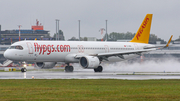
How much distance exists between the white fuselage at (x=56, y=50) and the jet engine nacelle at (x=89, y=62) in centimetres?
195

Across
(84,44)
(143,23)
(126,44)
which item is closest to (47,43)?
(84,44)

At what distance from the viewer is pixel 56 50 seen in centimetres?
5091

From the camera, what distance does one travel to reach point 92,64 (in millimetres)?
49406

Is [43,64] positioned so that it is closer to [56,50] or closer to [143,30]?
[56,50]

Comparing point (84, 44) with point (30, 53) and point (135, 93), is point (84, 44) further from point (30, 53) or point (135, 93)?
point (135, 93)

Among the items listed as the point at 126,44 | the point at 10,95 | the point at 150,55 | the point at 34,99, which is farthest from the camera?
the point at 150,55

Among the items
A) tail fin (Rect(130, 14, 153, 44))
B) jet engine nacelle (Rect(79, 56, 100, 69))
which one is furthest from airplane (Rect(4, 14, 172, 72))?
tail fin (Rect(130, 14, 153, 44))

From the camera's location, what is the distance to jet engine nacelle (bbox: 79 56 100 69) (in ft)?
162

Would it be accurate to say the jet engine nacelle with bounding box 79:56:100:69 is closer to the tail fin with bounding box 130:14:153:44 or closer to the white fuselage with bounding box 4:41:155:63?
the white fuselage with bounding box 4:41:155:63

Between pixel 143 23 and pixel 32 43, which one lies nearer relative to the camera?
pixel 32 43

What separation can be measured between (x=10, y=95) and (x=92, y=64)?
29350 millimetres

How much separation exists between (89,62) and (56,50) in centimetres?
516

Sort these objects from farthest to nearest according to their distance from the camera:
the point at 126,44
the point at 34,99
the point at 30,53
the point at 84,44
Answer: the point at 126,44, the point at 84,44, the point at 30,53, the point at 34,99

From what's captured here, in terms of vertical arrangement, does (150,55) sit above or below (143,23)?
below
